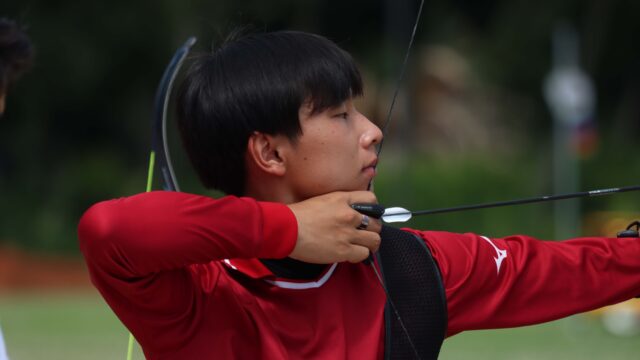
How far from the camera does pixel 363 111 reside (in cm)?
1703

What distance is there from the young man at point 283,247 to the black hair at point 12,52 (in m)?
1.44

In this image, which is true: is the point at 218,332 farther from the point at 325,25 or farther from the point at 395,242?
the point at 325,25

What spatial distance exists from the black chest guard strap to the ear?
0.82 feet

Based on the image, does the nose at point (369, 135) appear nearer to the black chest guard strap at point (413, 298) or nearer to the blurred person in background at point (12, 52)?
the black chest guard strap at point (413, 298)

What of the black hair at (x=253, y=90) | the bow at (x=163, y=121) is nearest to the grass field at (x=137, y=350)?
the bow at (x=163, y=121)

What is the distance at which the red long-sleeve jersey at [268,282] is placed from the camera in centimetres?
188

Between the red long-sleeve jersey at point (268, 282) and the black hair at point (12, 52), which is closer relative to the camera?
the red long-sleeve jersey at point (268, 282)

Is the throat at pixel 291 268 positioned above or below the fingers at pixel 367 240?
below

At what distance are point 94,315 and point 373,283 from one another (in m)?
11.7

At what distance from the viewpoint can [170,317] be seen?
2.00 metres

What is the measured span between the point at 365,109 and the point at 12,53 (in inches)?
662

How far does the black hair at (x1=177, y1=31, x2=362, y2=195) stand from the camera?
2137 millimetres

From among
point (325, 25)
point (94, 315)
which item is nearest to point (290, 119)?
point (94, 315)

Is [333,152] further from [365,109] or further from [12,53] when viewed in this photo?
[365,109]
